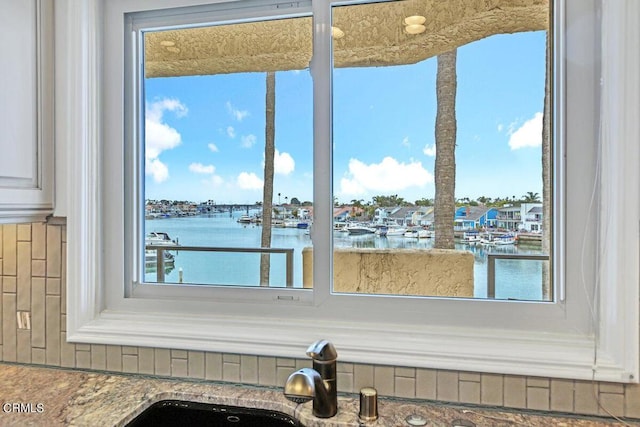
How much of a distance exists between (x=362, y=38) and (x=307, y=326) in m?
1.12

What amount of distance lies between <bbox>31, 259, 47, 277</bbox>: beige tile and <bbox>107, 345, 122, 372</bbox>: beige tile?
13.1 inches

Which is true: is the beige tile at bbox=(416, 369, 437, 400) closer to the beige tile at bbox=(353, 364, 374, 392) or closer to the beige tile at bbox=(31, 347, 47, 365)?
the beige tile at bbox=(353, 364, 374, 392)

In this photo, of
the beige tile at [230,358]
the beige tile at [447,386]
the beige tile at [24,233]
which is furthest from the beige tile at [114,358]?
the beige tile at [447,386]

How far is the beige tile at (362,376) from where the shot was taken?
1172 millimetres

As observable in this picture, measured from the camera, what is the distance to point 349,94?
1620 mm

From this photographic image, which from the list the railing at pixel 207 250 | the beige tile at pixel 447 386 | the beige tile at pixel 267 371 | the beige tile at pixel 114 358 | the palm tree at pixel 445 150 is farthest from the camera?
the palm tree at pixel 445 150

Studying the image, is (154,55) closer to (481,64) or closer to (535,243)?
(481,64)

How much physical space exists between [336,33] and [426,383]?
1063 millimetres

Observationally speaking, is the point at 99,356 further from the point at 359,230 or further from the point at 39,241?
the point at 359,230

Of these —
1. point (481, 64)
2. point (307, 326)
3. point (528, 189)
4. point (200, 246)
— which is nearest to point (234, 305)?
point (307, 326)

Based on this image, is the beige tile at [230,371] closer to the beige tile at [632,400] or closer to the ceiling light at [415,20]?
the beige tile at [632,400]

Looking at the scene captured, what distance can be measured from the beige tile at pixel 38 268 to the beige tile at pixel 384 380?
110cm

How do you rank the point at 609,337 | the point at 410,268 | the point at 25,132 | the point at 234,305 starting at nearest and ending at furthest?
1. the point at 609,337
2. the point at 25,132
3. the point at 234,305
4. the point at 410,268

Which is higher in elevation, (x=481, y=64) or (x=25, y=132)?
(x=481, y=64)
